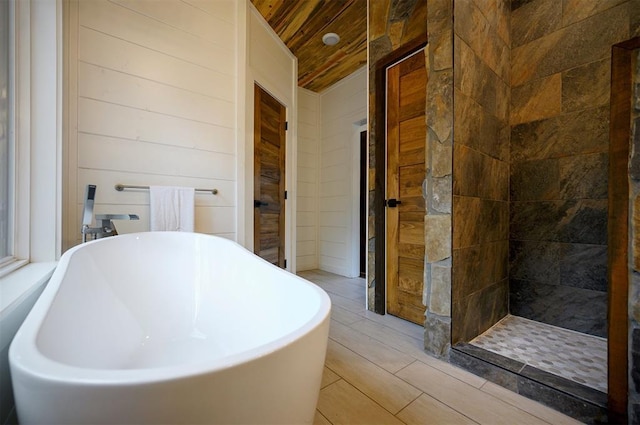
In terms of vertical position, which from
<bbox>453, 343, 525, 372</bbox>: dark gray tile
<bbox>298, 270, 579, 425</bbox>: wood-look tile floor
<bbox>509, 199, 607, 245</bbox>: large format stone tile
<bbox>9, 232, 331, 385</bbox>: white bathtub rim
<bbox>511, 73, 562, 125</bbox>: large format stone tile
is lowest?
<bbox>298, 270, 579, 425</bbox>: wood-look tile floor

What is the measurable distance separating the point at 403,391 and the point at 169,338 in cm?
116

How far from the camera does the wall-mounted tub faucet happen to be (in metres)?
1.35

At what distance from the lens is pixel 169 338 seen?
131 cm

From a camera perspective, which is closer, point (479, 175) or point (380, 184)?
point (479, 175)

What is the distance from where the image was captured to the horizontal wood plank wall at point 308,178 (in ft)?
11.6

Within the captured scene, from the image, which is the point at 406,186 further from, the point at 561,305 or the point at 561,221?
the point at 561,305

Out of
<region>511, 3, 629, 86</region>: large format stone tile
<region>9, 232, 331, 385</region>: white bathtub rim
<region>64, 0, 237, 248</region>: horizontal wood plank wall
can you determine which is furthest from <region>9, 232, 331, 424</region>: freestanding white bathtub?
<region>511, 3, 629, 86</region>: large format stone tile

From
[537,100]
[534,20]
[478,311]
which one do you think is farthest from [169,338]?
[534,20]

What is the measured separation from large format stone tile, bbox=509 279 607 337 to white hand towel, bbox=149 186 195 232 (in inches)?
95.2

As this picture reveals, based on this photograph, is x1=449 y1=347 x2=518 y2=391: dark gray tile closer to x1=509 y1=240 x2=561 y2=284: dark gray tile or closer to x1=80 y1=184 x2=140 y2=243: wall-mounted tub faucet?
x1=509 y1=240 x2=561 y2=284: dark gray tile

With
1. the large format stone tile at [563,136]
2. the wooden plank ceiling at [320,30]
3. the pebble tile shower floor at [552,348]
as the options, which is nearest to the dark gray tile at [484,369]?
the pebble tile shower floor at [552,348]

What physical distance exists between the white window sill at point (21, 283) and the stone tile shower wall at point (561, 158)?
2.56m

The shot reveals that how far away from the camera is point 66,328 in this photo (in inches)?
27.4

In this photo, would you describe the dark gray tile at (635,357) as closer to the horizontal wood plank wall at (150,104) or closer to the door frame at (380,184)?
the door frame at (380,184)
